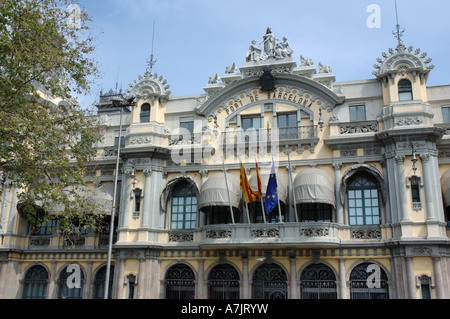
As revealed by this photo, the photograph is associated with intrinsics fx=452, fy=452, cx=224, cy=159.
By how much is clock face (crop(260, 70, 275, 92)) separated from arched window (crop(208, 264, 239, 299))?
11117 millimetres

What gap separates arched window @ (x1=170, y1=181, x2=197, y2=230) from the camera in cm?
2772

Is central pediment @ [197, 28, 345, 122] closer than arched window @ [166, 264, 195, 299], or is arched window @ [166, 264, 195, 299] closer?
arched window @ [166, 264, 195, 299]

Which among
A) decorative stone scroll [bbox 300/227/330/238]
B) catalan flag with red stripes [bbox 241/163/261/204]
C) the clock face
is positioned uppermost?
the clock face

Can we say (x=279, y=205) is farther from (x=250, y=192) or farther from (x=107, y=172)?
(x=107, y=172)

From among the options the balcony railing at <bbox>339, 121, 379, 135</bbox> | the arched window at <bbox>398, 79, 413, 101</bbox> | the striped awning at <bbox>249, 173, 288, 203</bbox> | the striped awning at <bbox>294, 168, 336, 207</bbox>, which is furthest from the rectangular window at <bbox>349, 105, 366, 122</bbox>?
the striped awning at <bbox>249, 173, 288, 203</bbox>

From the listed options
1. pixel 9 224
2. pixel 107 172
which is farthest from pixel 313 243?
pixel 9 224

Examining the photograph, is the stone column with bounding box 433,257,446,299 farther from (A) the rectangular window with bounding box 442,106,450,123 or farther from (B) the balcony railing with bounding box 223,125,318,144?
(B) the balcony railing with bounding box 223,125,318,144

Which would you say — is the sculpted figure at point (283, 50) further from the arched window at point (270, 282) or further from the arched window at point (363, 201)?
the arched window at point (270, 282)

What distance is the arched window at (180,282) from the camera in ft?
86.7

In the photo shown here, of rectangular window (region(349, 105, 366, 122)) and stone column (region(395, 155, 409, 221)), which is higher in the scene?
rectangular window (region(349, 105, 366, 122))

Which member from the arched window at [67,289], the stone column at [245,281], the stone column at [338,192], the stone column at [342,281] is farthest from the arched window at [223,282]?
the arched window at [67,289]

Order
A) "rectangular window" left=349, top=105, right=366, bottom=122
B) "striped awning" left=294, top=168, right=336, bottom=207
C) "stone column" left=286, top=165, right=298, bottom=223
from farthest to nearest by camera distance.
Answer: "rectangular window" left=349, top=105, right=366, bottom=122 → "stone column" left=286, top=165, right=298, bottom=223 → "striped awning" left=294, top=168, right=336, bottom=207

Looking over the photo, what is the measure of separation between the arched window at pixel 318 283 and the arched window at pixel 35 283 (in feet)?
54.8

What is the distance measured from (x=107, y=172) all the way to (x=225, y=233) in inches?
383
